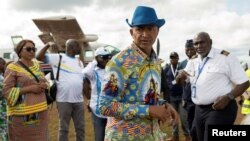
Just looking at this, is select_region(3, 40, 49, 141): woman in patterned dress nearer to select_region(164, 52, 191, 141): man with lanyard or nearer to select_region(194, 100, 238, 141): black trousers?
select_region(194, 100, 238, 141): black trousers

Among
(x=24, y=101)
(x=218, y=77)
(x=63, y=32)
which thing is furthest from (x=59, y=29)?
(x=218, y=77)

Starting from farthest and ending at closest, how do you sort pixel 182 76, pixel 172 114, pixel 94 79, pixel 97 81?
pixel 94 79, pixel 97 81, pixel 182 76, pixel 172 114

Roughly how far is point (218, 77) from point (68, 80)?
9.12ft

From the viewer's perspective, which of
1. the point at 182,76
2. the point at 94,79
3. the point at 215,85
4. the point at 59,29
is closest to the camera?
the point at 215,85

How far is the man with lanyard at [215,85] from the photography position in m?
4.78

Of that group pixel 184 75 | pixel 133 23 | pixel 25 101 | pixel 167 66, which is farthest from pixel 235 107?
pixel 167 66

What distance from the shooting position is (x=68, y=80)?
6645mm

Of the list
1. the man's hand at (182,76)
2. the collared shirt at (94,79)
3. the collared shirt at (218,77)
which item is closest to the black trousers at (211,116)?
the collared shirt at (218,77)

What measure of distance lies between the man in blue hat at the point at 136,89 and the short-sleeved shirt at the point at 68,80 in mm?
4136

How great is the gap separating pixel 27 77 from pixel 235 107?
8.60 ft

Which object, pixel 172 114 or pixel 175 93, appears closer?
pixel 172 114

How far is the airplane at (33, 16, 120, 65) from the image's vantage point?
34.1 m

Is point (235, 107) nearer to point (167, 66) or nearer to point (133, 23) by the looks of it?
point (133, 23)

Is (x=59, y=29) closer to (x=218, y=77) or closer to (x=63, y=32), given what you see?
(x=63, y=32)
